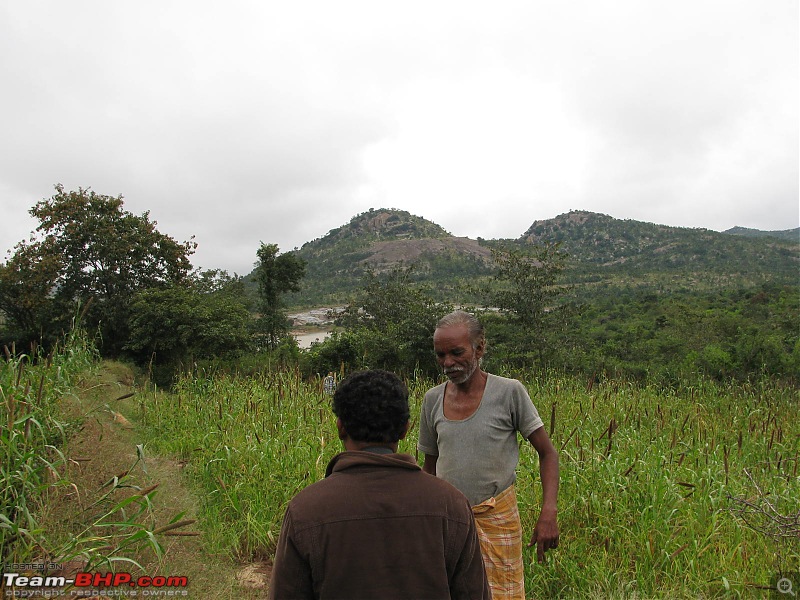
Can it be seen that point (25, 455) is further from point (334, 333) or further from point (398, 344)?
point (334, 333)

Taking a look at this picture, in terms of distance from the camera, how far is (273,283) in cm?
2338

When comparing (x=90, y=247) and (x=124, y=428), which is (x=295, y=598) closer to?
(x=124, y=428)

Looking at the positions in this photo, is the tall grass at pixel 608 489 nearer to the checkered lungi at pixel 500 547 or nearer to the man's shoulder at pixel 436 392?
the checkered lungi at pixel 500 547

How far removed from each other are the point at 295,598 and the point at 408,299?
21.0 m

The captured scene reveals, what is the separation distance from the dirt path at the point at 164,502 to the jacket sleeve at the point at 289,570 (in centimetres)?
119

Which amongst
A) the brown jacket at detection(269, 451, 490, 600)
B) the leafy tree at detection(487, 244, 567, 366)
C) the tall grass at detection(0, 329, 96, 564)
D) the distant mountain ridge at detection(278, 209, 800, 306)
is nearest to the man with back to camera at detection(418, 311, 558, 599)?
the brown jacket at detection(269, 451, 490, 600)

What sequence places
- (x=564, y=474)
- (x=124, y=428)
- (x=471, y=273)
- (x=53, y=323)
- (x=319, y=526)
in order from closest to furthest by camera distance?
(x=319, y=526)
(x=564, y=474)
(x=124, y=428)
(x=53, y=323)
(x=471, y=273)

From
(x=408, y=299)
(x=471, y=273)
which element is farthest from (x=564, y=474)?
(x=471, y=273)

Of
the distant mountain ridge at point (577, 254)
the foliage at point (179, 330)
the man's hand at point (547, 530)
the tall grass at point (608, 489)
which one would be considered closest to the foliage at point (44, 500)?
the tall grass at point (608, 489)

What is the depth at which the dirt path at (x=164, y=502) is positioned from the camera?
2906 millimetres

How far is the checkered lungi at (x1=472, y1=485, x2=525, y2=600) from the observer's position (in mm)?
1859

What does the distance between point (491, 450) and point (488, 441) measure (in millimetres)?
38

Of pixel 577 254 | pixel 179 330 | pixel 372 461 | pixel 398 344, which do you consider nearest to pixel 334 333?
pixel 398 344

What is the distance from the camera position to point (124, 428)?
6.80m
